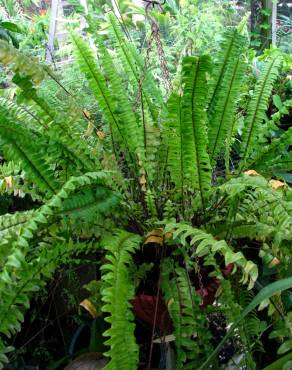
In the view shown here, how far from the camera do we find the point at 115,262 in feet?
2.22

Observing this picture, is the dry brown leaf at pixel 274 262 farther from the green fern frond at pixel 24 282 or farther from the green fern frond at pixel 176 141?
the green fern frond at pixel 24 282

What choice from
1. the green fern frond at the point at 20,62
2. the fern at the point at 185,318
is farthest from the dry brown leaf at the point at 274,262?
the green fern frond at the point at 20,62

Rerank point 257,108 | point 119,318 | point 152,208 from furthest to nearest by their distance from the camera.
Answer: point 257,108
point 152,208
point 119,318

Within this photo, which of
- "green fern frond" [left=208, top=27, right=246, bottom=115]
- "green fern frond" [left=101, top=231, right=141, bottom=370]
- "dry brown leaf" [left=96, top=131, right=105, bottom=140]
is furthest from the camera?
"dry brown leaf" [left=96, top=131, right=105, bottom=140]

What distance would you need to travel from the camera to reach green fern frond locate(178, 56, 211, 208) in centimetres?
70

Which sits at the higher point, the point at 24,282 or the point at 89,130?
the point at 89,130

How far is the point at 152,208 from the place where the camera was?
845 mm

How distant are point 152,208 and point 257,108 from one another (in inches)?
12.9

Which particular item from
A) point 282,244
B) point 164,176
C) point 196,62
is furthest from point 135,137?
point 282,244

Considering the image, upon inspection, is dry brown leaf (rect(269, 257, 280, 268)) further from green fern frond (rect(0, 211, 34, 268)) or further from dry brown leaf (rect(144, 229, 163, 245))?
green fern frond (rect(0, 211, 34, 268))

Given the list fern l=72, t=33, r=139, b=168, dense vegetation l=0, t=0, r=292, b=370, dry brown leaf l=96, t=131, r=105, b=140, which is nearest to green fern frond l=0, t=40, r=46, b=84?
dense vegetation l=0, t=0, r=292, b=370

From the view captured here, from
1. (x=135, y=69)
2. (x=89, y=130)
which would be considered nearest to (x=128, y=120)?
(x=89, y=130)

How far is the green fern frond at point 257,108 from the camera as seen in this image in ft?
3.11

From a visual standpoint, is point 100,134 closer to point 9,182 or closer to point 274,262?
point 9,182
